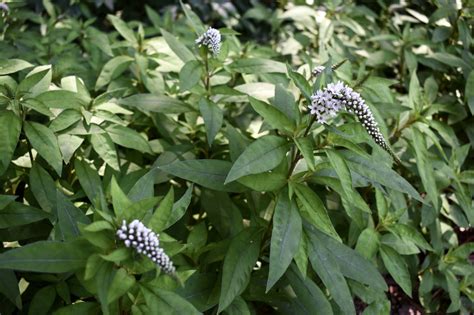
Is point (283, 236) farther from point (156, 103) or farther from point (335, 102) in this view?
point (156, 103)

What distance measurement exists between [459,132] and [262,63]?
142cm

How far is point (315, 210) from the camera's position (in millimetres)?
1848

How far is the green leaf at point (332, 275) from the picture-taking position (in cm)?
191

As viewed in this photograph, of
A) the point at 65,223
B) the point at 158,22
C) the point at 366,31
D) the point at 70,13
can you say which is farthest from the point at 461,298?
the point at 70,13

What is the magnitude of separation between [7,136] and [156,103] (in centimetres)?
69

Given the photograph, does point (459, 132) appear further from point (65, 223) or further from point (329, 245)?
point (65, 223)

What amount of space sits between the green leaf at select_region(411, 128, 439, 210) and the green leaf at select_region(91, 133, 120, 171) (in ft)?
4.50

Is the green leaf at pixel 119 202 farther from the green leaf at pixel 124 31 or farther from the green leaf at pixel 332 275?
the green leaf at pixel 124 31

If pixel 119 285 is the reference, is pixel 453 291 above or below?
below

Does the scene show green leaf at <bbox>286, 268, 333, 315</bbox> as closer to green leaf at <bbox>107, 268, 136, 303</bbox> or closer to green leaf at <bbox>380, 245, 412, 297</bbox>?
green leaf at <bbox>380, 245, 412, 297</bbox>

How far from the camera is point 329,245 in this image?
202 centimetres

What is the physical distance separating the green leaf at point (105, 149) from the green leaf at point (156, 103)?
0.69ft

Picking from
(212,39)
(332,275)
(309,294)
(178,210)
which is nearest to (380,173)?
(332,275)

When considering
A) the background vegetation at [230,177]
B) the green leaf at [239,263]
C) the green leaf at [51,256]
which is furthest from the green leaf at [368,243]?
the green leaf at [51,256]
